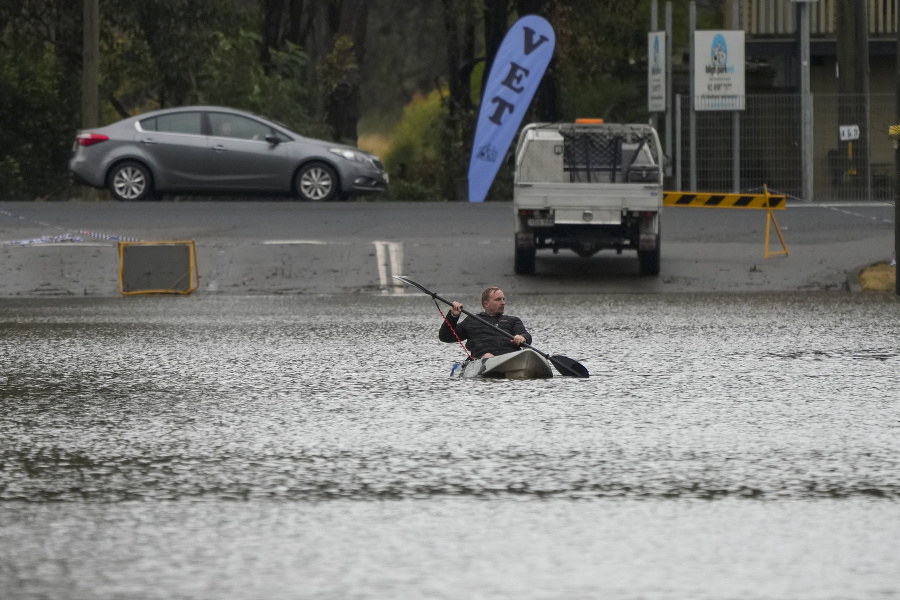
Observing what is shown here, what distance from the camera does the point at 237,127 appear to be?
28453mm

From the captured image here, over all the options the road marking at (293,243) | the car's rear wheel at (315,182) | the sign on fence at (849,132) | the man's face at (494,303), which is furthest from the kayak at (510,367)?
the sign on fence at (849,132)

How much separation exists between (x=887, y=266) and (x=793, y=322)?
6.51 m

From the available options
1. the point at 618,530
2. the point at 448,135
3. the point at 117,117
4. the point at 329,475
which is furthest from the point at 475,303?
the point at 117,117

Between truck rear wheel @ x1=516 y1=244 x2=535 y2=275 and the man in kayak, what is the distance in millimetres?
9701

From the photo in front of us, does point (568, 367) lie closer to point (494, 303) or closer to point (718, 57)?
point (494, 303)

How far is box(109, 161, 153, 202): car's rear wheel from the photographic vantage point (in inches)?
1121

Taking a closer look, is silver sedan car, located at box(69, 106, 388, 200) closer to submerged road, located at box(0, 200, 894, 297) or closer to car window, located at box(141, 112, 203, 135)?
car window, located at box(141, 112, 203, 135)

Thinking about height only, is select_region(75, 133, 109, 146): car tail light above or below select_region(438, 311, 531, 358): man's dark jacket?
above

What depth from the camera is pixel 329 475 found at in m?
8.02

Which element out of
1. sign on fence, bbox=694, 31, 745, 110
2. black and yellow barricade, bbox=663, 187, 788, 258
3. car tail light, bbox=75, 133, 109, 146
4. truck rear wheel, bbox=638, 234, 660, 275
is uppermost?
sign on fence, bbox=694, 31, 745, 110

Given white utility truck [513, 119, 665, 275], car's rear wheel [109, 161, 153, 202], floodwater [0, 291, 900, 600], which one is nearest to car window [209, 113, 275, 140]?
car's rear wheel [109, 161, 153, 202]

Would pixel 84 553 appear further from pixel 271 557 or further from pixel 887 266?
pixel 887 266

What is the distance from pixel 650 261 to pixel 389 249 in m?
3.72

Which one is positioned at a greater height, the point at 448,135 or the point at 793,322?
the point at 448,135
